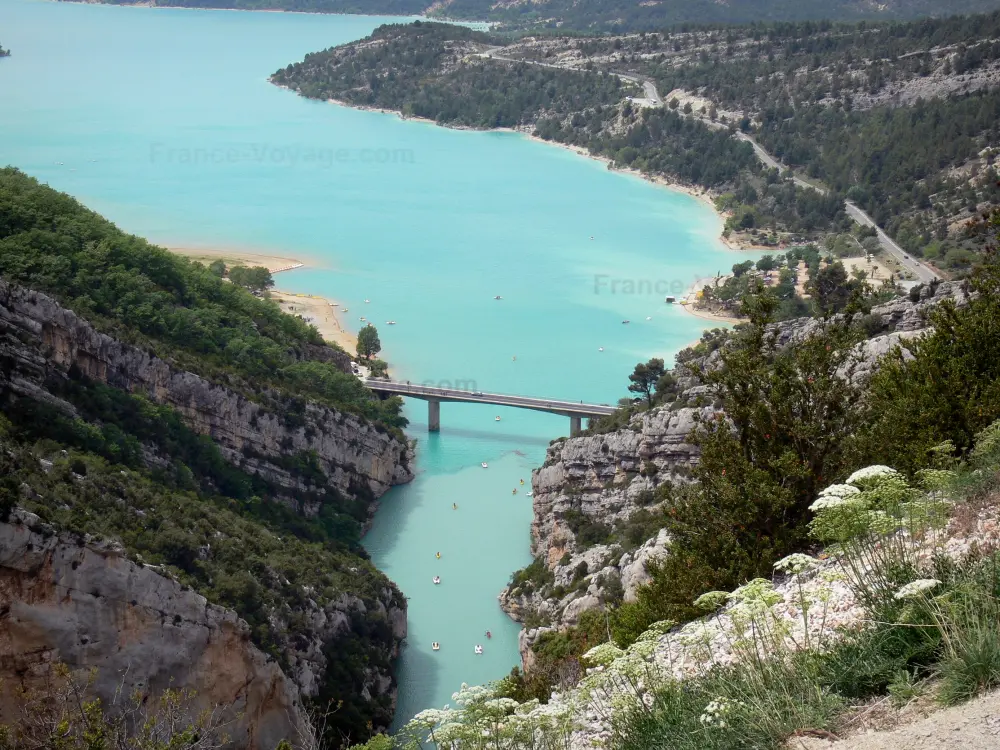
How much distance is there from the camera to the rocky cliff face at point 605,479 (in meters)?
23.0

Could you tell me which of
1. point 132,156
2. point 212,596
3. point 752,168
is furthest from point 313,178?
point 212,596

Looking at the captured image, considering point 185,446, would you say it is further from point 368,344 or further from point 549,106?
point 549,106

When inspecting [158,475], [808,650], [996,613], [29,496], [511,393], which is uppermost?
[996,613]

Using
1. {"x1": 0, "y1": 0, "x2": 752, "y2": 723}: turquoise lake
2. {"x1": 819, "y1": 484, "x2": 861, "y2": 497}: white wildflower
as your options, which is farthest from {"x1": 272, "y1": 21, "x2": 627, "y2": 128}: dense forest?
{"x1": 819, "y1": 484, "x2": 861, "y2": 497}: white wildflower

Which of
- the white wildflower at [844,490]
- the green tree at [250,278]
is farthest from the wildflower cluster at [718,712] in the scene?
the green tree at [250,278]

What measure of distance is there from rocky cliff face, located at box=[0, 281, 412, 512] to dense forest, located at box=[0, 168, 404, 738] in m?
0.30

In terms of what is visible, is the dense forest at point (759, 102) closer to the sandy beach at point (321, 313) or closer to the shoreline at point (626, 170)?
the shoreline at point (626, 170)

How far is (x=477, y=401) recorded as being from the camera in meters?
40.5

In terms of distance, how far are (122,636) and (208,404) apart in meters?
13.3

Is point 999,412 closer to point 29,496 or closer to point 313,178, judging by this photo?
point 29,496

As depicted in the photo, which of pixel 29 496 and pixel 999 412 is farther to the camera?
pixel 29 496

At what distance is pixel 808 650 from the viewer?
25.8 ft

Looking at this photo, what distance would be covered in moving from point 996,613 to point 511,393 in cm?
3726

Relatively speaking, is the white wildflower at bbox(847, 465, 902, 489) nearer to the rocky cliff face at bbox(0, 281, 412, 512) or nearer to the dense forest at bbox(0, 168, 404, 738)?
the dense forest at bbox(0, 168, 404, 738)
